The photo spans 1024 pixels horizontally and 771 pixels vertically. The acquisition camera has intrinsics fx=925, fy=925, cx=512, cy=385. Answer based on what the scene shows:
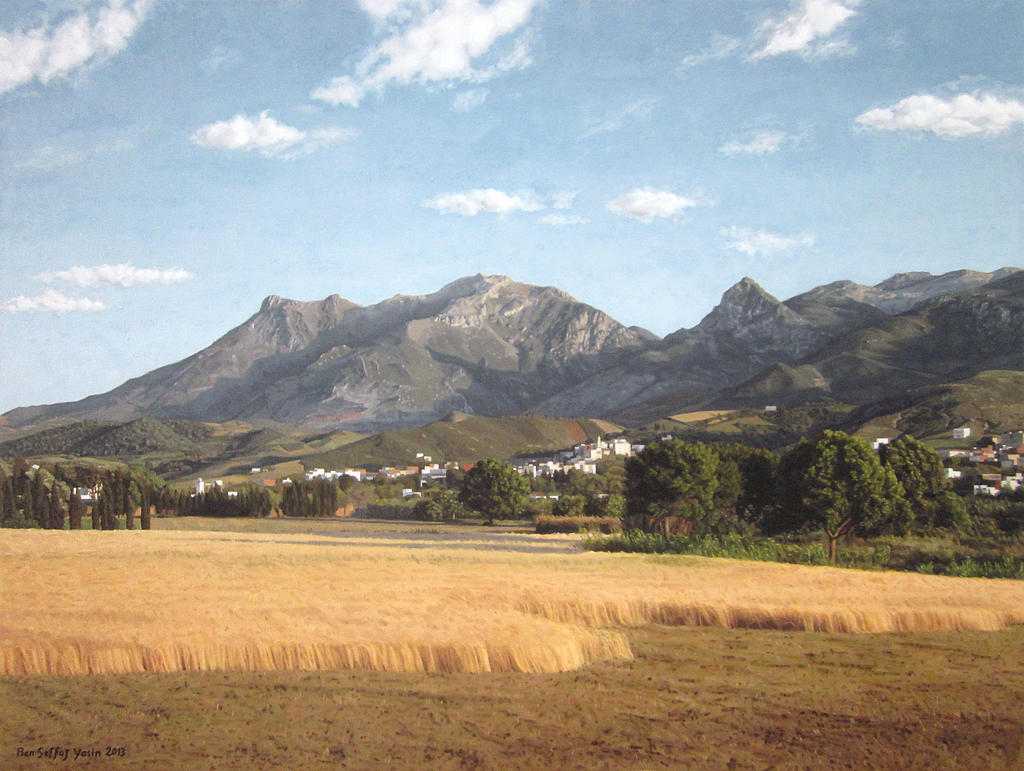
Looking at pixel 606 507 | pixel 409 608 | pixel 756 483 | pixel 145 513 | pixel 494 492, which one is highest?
pixel 756 483

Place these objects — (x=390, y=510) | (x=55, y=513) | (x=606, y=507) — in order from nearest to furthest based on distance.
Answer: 1. (x=55, y=513)
2. (x=606, y=507)
3. (x=390, y=510)

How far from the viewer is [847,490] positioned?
53.8m

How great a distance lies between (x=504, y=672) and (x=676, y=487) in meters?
48.9

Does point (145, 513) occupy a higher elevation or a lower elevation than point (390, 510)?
higher

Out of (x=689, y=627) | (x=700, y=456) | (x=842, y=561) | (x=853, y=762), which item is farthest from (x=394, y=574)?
(x=700, y=456)

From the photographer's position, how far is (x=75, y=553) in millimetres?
42312

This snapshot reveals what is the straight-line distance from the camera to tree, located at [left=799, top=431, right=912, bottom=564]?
5350cm

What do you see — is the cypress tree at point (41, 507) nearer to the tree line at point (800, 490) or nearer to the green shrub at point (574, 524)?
the green shrub at point (574, 524)

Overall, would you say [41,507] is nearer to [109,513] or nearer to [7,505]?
[7,505]

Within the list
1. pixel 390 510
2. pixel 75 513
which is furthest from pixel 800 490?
pixel 390 510

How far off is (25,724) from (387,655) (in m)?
7.24

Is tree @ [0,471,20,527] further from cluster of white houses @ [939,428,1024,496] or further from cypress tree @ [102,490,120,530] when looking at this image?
cluster of white houses @ [939,428,1024,496]

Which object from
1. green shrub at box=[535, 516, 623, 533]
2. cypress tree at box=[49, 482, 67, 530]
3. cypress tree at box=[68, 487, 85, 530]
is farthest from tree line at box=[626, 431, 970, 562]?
cypress tree at box=[49, 482, 67, 530]

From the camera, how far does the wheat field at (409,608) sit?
2045cm
